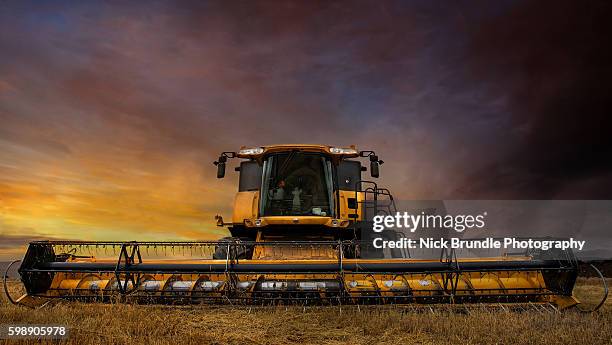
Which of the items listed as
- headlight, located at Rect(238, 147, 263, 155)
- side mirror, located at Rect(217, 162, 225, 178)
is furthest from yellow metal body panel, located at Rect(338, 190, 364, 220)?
side mirror, located at Rect(217, 162, 225, 178)

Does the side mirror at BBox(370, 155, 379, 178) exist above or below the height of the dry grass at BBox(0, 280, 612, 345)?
above

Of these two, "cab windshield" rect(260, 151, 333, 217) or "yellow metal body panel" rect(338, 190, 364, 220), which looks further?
"yellow metal body panel" rect(338, 190, 364, 220)

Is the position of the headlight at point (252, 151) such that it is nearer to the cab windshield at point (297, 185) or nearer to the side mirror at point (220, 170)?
the cab windshield at point (297, 185)

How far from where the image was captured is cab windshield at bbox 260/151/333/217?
963 centimetres

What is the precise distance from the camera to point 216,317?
6.30 metres

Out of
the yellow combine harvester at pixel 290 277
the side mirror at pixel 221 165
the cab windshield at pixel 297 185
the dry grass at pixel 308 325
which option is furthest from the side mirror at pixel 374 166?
the dry grass at pixel 308 325

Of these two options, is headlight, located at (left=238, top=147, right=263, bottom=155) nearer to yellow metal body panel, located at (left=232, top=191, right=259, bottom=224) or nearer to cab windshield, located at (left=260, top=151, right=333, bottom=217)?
cab windshield, located at (left=260, top=151, right=333, bottom=217)

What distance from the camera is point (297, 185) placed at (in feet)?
32.5

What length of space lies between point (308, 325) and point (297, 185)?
432 centimetres

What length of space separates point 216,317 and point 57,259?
3240mm

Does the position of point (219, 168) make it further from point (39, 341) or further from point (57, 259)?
point (39, 341)

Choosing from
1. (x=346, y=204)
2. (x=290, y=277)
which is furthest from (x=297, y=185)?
(x=290, y=277)

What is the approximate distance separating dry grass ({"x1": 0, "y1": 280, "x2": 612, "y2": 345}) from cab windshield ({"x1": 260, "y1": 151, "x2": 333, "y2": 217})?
310 centimetres

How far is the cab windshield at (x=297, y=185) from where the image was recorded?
31.6ft
